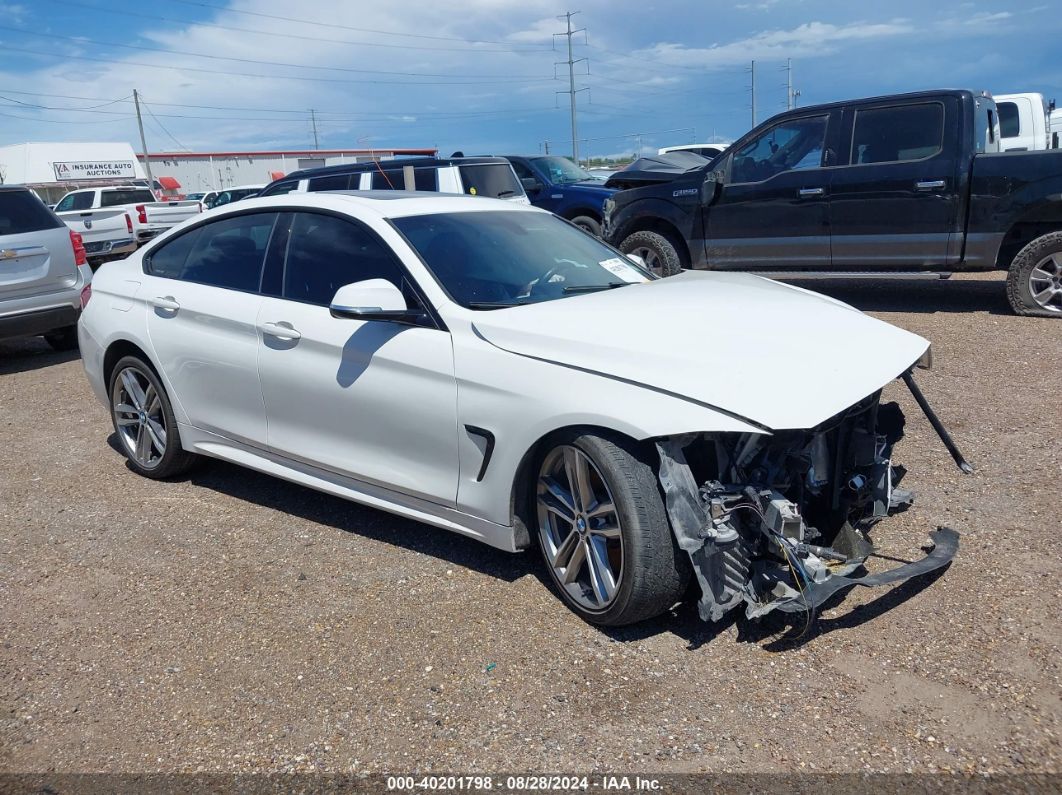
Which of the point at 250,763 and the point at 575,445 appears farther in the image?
the point at 575,445

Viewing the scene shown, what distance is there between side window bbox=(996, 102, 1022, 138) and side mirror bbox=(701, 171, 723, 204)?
6384 mm

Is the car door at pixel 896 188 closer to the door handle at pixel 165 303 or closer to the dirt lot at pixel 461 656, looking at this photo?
the dirt lot at pixel 461 656

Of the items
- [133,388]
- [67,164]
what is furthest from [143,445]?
[67,164]

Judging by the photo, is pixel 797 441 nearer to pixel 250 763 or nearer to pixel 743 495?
pixel 743 495

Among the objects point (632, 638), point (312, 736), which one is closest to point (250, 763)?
point (312, 736)

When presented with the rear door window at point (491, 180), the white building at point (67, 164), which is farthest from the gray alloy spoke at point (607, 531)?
the white building at point (67, 164)

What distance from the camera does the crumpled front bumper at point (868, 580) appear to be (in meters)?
3.00

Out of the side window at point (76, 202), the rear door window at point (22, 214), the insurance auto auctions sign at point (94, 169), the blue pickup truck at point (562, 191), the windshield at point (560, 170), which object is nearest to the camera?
the rear door window at point (22, 214)

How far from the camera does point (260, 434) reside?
441 cm

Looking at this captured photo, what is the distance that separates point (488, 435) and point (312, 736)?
4.10 feet

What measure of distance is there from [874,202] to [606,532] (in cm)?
677

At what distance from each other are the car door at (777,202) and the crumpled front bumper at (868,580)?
630 centimetres

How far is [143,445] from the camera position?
524 cm

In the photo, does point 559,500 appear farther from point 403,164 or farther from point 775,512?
point 403,164
